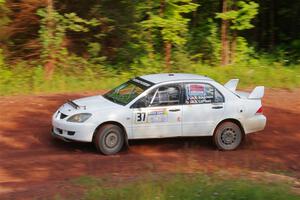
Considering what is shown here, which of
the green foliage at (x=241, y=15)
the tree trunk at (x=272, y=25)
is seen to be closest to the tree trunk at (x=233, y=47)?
the green foliage at (x=241, y=15)

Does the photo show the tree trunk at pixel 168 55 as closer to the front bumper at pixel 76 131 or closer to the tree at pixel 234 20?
the tree at pixel 234 20

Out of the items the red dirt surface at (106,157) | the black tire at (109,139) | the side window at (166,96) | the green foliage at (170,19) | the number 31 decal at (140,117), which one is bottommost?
the red dirt surface at (106,157)

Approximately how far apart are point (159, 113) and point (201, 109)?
0.89 m

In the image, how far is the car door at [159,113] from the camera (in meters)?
11.3

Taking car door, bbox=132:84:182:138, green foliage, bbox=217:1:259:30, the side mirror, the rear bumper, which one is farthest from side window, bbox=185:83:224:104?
green foliage, bbox=217:1:259:30

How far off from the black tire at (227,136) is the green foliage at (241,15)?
8324 mm

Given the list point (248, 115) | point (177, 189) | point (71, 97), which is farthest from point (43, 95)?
point (177, 189)

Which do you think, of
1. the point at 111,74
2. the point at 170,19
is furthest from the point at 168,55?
the point at 111,74

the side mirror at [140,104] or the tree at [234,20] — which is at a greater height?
the tree at [234,20]

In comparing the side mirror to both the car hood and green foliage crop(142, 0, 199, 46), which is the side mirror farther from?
green foliage crop(142, 0, 199, 46)

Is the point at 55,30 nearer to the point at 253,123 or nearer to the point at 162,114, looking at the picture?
the point at 162,114

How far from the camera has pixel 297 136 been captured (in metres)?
13.4

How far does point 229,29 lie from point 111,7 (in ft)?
13.9

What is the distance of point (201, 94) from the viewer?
1170 cm
